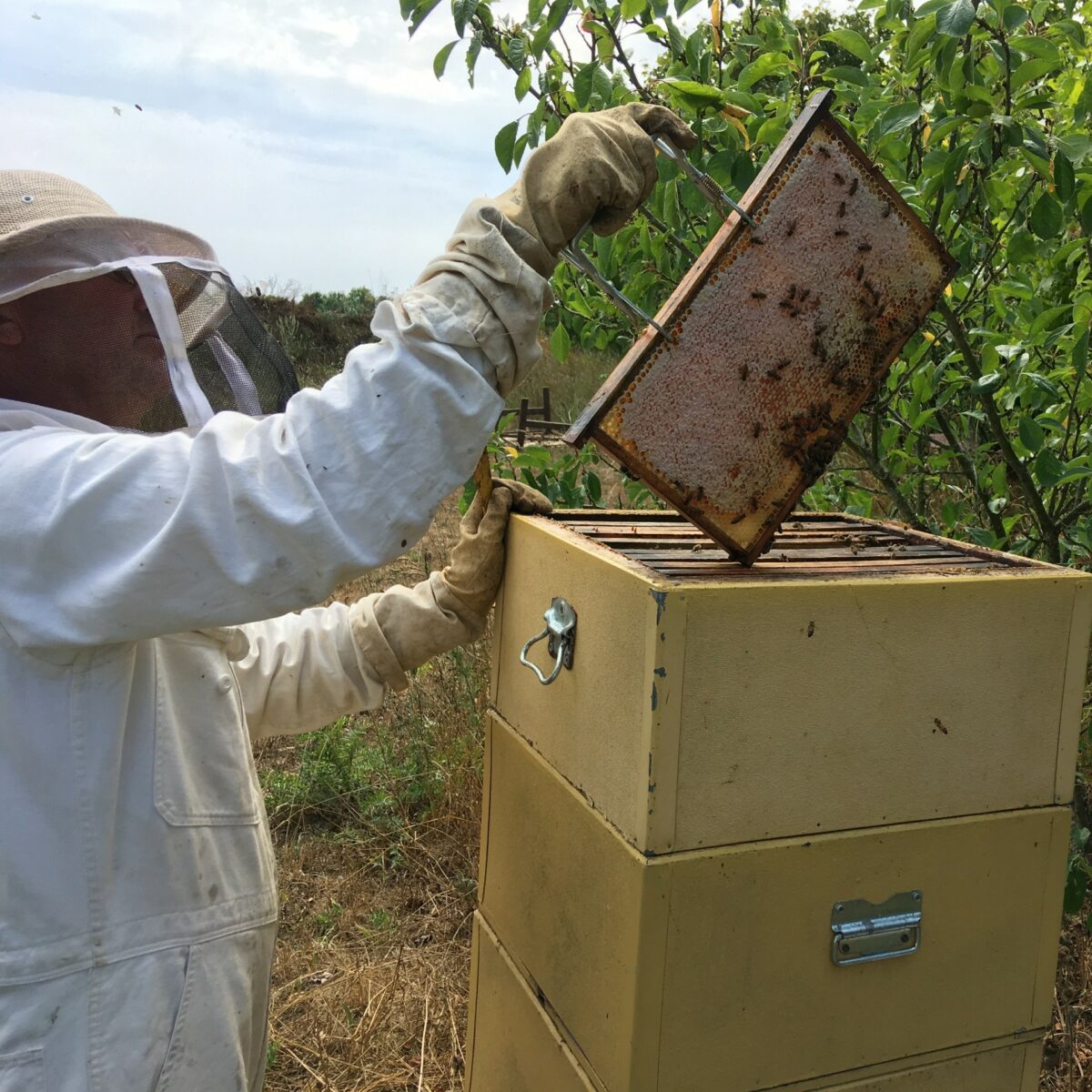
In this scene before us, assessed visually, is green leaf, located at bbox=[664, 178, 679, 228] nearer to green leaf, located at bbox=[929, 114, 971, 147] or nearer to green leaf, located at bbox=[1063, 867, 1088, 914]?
green leaf, located at bbox=[929, 114, 971, 147]

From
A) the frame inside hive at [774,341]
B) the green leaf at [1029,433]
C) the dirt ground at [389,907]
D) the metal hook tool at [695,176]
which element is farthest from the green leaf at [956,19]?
the dirt ground at [389,907]

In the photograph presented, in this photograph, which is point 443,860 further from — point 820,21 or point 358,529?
point 820,21

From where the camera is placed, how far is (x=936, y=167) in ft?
5.41

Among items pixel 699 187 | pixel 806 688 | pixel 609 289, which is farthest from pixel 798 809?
pixel 699 187

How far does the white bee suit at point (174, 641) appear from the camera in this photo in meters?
1.15

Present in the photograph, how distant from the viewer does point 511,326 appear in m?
1.21

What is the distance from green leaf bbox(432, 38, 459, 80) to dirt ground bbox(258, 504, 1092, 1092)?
7.43 ft

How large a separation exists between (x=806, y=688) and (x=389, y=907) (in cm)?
249

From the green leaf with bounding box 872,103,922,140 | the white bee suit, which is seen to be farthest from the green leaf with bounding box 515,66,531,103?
the white bee suit

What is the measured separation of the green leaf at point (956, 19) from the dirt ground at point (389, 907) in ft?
7.63

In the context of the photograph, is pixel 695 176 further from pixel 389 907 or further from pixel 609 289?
pixel 389 907

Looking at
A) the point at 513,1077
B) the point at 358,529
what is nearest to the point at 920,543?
the point at 358,529

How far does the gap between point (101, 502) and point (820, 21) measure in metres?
10.4

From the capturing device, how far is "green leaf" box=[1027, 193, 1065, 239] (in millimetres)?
1611
